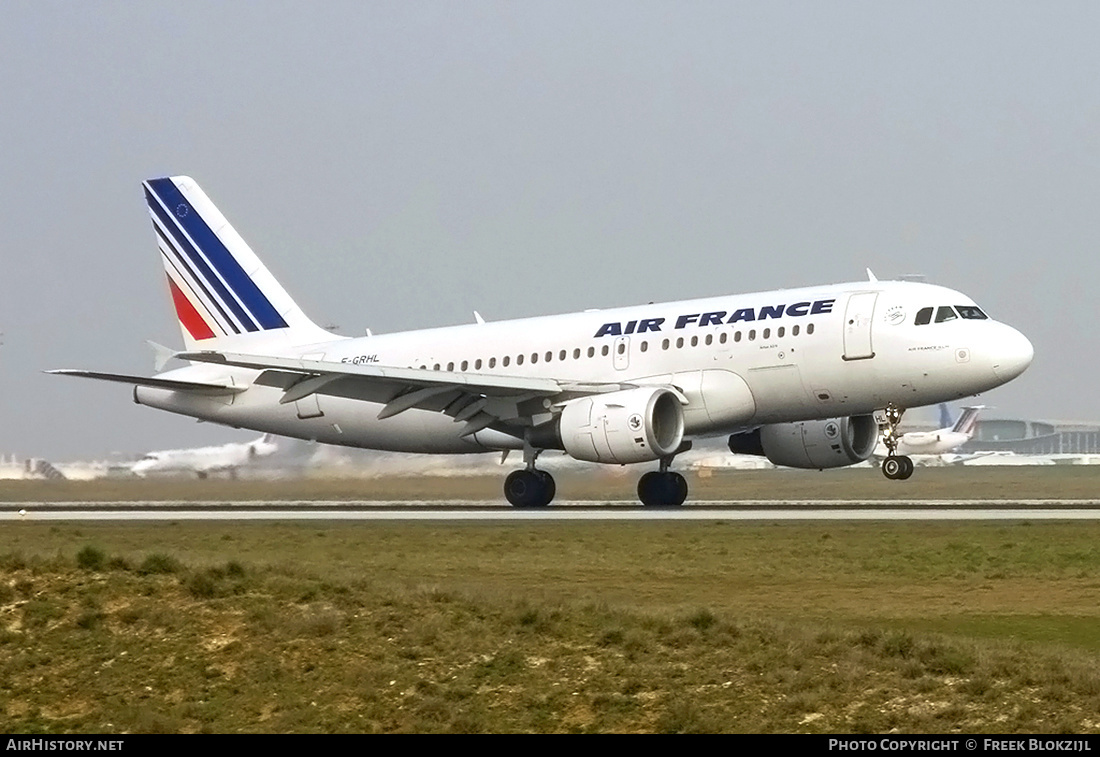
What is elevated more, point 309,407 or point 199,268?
point 199,268

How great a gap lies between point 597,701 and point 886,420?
76.6ft

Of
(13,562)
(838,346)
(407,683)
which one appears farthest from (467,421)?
(407,683)

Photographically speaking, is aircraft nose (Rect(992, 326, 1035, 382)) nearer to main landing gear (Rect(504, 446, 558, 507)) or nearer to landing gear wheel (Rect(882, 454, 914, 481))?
landing gear wheel (Rect(882, 454, 914, 481))

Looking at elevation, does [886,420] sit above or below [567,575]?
above

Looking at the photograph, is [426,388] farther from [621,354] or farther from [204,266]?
[204,266]

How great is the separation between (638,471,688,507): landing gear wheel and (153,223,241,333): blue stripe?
1331 centimetres

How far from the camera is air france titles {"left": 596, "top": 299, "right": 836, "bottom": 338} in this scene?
127 feet

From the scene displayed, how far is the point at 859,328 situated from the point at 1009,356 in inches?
125

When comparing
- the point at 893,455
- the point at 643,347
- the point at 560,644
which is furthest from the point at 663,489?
the point at 560,644

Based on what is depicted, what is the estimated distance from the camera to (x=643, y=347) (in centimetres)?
4069

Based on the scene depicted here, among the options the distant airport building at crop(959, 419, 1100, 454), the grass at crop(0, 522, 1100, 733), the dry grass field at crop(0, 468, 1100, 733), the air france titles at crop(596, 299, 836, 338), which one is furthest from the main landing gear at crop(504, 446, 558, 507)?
the distant airport building at crop(959, 419, 1100, 454)

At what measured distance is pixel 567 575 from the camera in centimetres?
2675
